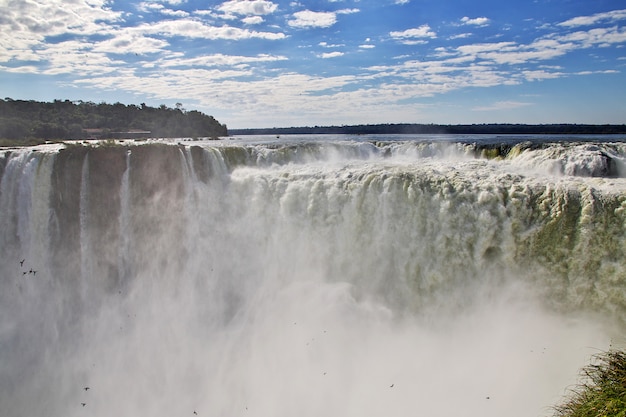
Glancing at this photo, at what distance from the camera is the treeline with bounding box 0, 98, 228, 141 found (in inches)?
1300

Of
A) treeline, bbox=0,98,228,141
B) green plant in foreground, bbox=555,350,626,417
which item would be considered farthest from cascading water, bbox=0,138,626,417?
treeline, bbox=0,98,228,141

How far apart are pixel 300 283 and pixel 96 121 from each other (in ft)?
134

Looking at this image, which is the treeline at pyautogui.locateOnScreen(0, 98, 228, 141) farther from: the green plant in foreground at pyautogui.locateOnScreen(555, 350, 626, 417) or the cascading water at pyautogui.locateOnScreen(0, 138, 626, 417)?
the green plant in foreground at pyautogui.locateOnScreen(555, 350, 626, 417)

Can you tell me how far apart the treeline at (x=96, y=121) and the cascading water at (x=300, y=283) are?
22394mm

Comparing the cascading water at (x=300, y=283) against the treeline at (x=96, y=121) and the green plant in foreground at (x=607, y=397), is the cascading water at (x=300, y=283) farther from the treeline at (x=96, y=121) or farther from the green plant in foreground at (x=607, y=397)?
the treeline at (x=96, y=121)

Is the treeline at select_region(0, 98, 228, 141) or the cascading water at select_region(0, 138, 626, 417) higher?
the treeline at select_region(0, 98, 228, 141)

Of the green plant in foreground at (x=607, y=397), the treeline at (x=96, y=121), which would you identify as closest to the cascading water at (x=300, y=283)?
the green plant in foreground at (x=607, y=397)

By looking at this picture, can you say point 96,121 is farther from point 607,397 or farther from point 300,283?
point 607,397

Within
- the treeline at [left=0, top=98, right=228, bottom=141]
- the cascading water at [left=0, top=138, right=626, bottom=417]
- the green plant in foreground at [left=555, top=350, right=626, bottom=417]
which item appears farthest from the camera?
the treeline at [left=0, top=98, right=228, bottom=141]

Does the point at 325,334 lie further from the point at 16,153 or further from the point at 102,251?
the point at 16,153

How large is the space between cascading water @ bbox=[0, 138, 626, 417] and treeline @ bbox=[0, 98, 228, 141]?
73.5 feet

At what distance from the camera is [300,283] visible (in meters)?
11.2

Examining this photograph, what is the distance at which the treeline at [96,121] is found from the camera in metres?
33.0

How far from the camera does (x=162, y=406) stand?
9172mm
